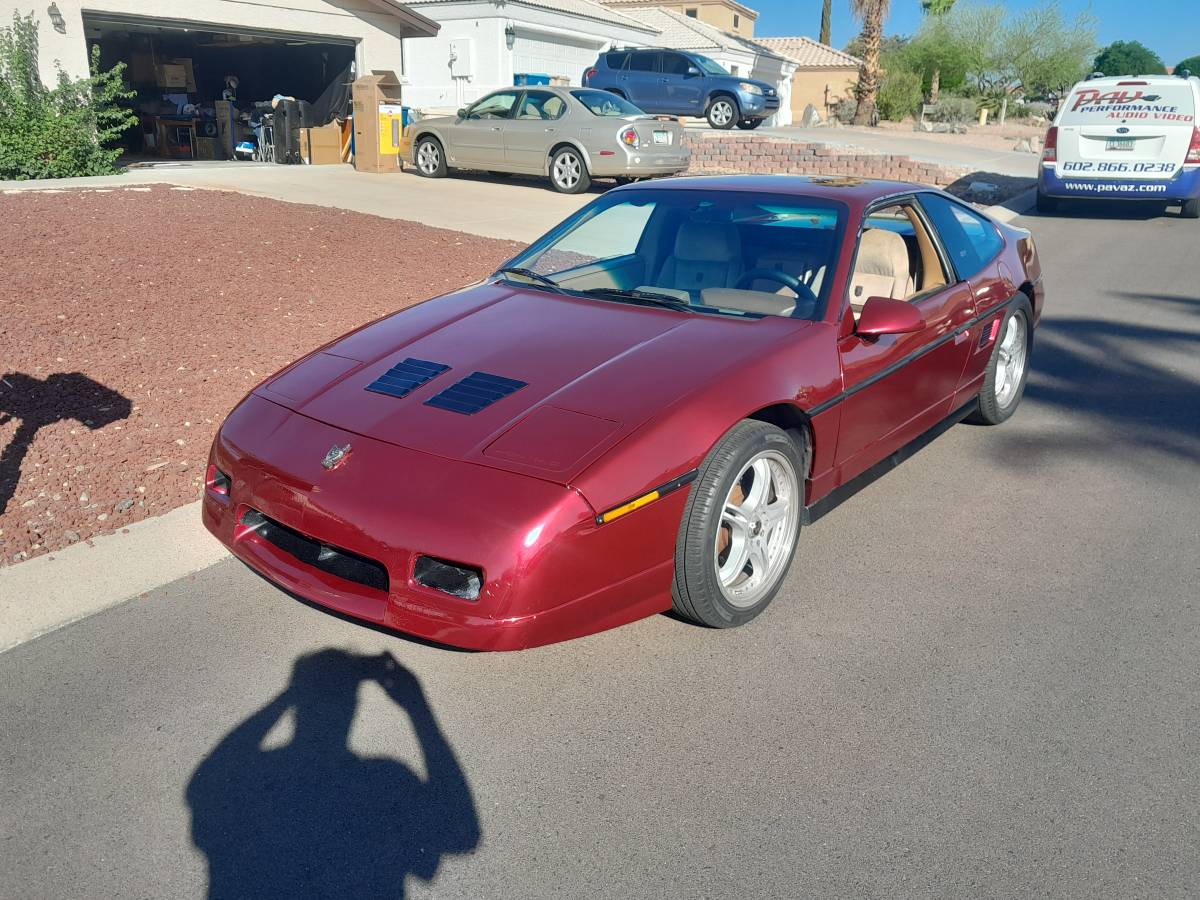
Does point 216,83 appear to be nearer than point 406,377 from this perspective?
No

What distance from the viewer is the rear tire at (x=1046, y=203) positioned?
15.6m

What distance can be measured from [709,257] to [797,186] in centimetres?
60

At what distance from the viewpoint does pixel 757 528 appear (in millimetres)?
3619

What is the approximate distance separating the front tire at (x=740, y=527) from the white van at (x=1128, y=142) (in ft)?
42.8

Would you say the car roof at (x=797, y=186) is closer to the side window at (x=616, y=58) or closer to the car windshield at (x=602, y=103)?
the car windshield at (x=602, y=103)

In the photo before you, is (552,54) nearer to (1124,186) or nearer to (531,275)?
(1124,186)

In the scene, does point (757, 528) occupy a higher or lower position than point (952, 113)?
lower

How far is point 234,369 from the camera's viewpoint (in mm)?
6133

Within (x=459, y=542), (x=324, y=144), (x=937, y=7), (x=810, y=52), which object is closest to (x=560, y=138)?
(x=324, y=144)

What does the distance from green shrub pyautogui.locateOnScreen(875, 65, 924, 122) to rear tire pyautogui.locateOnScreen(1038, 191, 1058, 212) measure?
27.9 meters

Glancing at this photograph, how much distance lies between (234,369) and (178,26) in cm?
1354

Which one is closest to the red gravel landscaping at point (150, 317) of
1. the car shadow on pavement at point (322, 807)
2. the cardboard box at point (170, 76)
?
the car shadow on pavement at point (322, 807)

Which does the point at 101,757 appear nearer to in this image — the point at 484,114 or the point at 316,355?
the point at 316,355

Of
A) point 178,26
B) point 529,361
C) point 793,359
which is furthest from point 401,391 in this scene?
point 178,26
